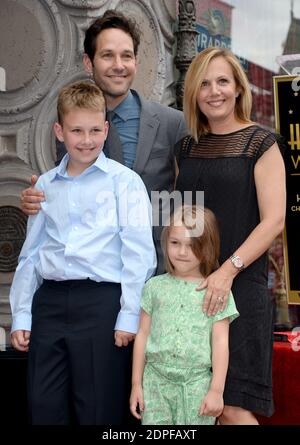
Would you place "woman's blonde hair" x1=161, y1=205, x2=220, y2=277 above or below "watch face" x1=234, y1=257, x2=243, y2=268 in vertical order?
above

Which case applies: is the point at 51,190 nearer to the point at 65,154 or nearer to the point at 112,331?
the point at 65,154

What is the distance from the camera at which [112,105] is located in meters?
2.37

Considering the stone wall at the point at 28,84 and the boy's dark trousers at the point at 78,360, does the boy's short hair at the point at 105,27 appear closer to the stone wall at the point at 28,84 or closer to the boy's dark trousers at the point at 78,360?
the boy's dark trousers at the point at 78,360

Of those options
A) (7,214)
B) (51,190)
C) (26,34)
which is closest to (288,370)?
(51,190)

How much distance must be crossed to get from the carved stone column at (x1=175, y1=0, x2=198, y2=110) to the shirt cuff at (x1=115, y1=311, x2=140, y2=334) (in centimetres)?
298

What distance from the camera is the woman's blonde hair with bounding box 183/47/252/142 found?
6.82 ft

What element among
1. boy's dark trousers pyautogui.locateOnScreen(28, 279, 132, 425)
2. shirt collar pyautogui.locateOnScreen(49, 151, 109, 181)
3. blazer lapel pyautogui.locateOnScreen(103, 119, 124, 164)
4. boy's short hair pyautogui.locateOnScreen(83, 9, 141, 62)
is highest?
boy's short hair pyautogui.locateOnScreen(83, 9, 141, 62)

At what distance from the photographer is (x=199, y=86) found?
209 cm

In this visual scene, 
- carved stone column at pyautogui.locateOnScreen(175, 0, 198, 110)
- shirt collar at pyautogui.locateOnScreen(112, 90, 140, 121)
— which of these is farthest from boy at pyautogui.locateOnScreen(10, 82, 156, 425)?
carved stone column at pyautogui.locateOnScreen(175, 0, 198, 110)

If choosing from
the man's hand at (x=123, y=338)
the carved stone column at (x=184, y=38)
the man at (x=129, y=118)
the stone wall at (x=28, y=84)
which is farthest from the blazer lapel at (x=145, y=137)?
the carved stone column at (x=184, y=38)

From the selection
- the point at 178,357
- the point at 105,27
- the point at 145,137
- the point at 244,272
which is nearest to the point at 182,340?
the point at 178,357

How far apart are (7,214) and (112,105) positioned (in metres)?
2.05

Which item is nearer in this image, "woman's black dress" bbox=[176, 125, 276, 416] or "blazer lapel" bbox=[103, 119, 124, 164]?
"woman's black dress" bbox=[176, 125, 276, 416]

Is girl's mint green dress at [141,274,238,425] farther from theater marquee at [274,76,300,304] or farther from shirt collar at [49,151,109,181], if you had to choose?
theater marquee at [274,76,300,304]
